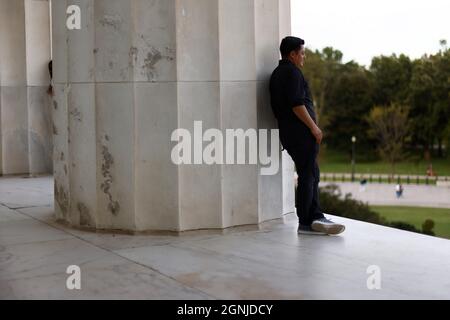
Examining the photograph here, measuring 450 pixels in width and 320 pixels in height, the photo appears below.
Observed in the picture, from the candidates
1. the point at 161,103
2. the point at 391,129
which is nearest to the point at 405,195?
the point at 391,129

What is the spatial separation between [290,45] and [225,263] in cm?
267

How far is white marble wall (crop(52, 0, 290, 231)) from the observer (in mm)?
6961

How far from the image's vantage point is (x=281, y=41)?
7531 millimetres

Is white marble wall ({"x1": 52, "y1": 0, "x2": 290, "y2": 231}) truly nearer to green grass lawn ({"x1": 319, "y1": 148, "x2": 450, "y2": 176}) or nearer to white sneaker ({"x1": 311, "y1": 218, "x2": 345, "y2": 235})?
white sneaker ({"x1": 311, "y1": 218, "x2": 345, "y2": 235})

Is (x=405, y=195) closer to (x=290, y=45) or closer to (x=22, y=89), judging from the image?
(x=22, y=89)

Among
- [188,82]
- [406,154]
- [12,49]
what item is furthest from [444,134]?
[188,82]

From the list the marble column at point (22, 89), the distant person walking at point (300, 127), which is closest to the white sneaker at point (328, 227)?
the distant person walking at point (300, 127)

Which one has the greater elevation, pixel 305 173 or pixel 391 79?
pixel 391 79

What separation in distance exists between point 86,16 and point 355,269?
13.5ft

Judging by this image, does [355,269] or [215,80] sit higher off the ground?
[215,80]

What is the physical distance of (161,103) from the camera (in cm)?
700

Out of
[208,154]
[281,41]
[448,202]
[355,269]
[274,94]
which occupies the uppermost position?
[281,41]

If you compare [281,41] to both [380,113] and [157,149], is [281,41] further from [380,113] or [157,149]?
[380,113]

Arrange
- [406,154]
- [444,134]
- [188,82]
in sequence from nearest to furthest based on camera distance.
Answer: [188,82]
[444,134]
[406,154]
